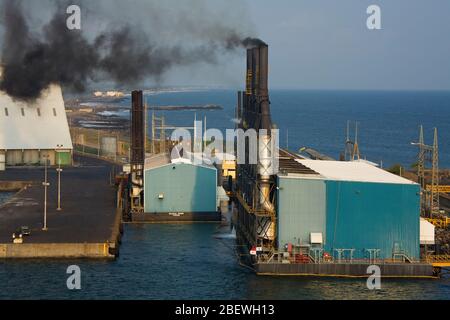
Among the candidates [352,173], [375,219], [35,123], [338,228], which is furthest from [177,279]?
[35,123]

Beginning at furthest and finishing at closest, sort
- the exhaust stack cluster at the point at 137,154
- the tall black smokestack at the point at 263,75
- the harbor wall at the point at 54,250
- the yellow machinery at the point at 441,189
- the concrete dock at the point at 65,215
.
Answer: the exhaust stack cluster at the point at 137,154 → the yellow machinery at the point at 441,189 → the tall black smokestack at the point at 263,75 → the concrete dock at the point at 65,215 → the harbor wall at the point at 54,250

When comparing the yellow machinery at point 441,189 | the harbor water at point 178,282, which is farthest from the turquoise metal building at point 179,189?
the yellow machinery at point 441,189

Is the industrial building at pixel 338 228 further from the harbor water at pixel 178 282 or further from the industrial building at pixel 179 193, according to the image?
the industrial building at pixel 179 193

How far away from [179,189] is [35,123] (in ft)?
57.3

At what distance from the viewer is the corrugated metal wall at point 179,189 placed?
1478 inches

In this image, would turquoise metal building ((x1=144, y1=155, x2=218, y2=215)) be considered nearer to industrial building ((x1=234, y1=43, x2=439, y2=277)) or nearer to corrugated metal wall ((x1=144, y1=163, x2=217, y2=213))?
corrugated metal wall ((x1=144, y1=163, x2=217, y2=213))

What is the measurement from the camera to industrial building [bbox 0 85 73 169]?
51688mm

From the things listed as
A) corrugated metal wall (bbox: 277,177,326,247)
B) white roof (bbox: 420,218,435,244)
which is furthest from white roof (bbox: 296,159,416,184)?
white roof (bbox: 420,218,435,244)

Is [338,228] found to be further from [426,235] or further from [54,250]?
[54,250]

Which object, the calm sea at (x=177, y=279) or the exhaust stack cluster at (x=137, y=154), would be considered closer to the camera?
the calm sea at (x=177, y=279)

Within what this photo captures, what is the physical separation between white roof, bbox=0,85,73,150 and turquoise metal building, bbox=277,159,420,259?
25.5 metres

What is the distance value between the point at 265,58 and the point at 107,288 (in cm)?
890

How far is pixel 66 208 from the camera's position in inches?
1459

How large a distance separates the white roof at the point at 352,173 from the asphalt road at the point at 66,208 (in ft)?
23.8
